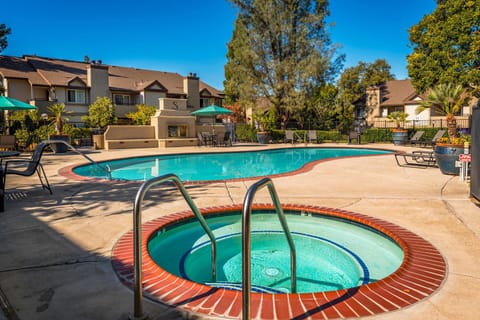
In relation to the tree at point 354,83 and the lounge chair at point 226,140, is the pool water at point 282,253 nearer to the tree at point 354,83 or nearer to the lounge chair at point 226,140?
the lounge chair at point 226,140

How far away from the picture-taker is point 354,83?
137 feet

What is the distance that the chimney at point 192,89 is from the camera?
37.6m

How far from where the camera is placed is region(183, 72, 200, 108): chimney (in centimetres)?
3756

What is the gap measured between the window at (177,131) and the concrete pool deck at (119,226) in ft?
44.8

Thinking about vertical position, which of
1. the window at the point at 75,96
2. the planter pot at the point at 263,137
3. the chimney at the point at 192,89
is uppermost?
the chimney at the point at 192,89

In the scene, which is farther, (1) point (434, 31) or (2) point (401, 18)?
(2) point (401, 18)

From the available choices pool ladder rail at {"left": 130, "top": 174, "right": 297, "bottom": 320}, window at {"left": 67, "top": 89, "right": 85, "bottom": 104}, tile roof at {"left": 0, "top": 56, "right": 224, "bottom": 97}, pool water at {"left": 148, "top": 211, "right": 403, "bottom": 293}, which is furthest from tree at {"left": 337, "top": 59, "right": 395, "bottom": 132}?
pool ladder rail at {"left": 130, "top": 174, "right": 297, "bottom": 320}

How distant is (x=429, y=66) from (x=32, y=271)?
32347 mm

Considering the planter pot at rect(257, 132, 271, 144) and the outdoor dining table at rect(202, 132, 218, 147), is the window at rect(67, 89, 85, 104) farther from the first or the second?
the planter pot at rect(257, 132, 271, 144)

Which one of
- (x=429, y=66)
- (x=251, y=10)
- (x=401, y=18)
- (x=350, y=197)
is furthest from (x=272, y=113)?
(x=350, y=197)

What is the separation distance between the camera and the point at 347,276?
3.63m

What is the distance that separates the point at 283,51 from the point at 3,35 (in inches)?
879

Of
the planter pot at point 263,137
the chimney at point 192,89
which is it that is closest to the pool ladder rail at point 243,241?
the planter pot at point 263,137

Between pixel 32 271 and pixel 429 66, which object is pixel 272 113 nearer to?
pixel 429 66
